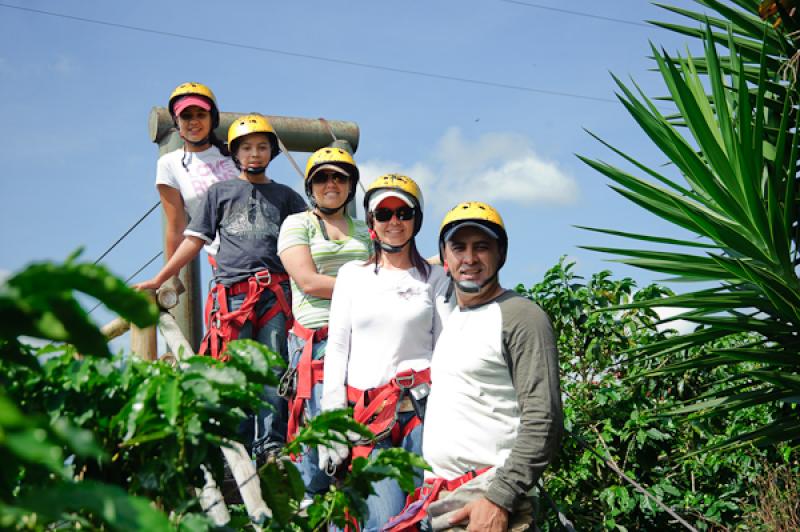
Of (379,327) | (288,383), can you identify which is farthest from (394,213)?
(288,383)

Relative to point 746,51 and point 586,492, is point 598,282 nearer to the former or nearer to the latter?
point 586,492

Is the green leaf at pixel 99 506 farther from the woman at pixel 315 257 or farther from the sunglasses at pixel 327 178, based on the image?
the sunglasses at pixel 327 178

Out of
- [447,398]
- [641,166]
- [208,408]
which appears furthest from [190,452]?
[641,166]

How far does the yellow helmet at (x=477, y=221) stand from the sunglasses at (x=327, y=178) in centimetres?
109

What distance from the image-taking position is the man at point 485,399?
10.1 feet

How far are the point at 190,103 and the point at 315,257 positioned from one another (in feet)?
4.39

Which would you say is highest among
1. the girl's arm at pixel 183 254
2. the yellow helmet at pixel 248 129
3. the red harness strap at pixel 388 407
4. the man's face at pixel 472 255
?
the yellow helmet at pixel 248 129

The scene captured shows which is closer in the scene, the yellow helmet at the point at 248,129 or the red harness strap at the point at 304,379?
the red harness strap at the point at 304,379

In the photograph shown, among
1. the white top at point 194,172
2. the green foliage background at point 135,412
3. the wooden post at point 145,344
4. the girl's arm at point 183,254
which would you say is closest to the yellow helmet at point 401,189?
the girl's arm at point 183,254

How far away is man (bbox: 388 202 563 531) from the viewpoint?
308 cm

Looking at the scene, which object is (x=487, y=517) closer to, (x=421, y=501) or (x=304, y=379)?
(x=421, y=501)

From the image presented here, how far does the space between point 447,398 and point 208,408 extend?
1.80 metres

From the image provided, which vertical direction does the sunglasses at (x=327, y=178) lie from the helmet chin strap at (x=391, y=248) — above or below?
above

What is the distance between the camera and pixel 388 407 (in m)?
3.68
